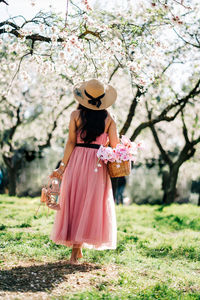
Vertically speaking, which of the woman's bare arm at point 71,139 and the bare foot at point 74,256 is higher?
the woman's bare arm at point 71,139

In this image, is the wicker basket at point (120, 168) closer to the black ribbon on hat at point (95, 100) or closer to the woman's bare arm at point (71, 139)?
the woman's bare arm at point (71, 139)

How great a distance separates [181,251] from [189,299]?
7.82 ft

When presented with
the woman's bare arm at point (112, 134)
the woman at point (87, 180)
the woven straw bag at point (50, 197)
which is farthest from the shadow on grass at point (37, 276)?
the woman's bare arm at point (112, 134)

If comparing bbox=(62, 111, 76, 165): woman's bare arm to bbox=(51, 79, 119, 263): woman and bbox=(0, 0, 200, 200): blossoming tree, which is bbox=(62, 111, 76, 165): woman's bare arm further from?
bbox=(0, 0, 200, 200): blossoming tree

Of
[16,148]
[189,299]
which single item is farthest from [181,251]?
[16,148]

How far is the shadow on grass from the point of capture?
12.2 ft

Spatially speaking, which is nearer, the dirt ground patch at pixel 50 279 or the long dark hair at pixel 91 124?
the dirt ground patch at pixel 50 279

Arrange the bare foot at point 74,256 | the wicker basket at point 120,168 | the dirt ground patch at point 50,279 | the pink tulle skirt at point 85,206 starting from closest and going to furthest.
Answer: the dirt ground patch at point 50,279
the pink tulle skirt at point 85,206
the wicker basket at point 120,168
the bare foot at point 74,256

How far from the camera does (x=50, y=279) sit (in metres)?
4.00

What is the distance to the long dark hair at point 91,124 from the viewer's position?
4688 mm

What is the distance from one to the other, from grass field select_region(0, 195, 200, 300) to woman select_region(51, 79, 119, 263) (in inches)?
14.2

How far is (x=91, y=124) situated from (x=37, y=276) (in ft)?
6.18

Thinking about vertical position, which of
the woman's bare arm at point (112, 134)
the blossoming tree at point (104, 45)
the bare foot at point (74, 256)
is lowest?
the bare foot at point (74, 256)

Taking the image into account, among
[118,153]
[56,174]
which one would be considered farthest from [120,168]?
[56,174]
